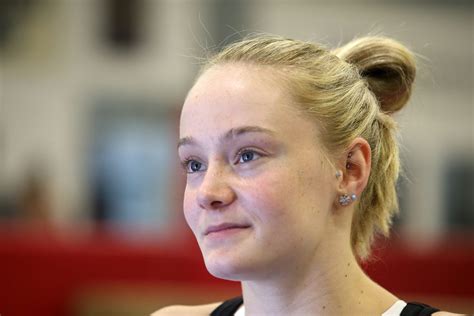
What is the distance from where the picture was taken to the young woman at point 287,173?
4.60 feet

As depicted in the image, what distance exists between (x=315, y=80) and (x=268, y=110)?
0.48 feet

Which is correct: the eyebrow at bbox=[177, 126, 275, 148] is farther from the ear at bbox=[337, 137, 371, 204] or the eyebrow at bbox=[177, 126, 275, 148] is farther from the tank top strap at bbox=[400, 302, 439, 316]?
the tank top strap at bbox=[400, 302, 439, 316]

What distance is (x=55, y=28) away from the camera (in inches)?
388

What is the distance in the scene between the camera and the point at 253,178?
1.40m

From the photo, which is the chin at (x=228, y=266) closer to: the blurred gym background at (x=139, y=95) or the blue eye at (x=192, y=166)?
the blue eye at (x=192, y=166)

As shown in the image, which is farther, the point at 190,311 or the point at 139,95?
the point at 139,95

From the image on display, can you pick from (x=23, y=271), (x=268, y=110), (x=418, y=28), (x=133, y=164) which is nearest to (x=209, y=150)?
(x=268, y=110)

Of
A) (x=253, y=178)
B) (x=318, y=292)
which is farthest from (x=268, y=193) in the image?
(x=318, y=292)

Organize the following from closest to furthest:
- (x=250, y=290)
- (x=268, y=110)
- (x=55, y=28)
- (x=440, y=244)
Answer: (x=268, y=110) → (x=250, y=290) → (x=440, y=244) → (x=55, y=28)

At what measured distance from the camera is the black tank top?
148 centimetres

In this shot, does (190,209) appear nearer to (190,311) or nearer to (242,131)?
(242,131)

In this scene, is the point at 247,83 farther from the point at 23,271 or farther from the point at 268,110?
the point at 23,271

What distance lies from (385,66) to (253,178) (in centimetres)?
48

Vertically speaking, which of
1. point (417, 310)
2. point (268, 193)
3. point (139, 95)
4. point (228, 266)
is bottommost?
point (417, 310)
